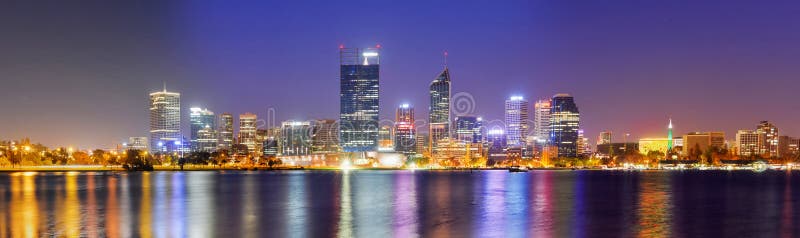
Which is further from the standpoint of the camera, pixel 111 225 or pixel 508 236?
pixel 111 225

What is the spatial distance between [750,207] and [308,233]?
127ft

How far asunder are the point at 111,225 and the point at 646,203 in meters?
41.1

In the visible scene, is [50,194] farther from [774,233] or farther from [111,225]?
[774,233]

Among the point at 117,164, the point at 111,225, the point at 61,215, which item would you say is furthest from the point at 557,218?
the point at 117,164

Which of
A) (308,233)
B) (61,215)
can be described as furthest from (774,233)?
(61,215)

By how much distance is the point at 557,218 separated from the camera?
44094 mm

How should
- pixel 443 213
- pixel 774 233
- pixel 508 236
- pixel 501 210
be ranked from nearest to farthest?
1. pixel 508 236
2. pixel 774 233
3. pixel 443 213
4. pixel 501 210

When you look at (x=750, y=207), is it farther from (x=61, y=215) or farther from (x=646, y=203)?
(x=61, y=215)

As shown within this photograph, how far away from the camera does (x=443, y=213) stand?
46344mm

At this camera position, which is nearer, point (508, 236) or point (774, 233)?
point (508, 236)

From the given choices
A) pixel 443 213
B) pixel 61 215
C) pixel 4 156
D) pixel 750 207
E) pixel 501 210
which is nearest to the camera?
pixel 61 215

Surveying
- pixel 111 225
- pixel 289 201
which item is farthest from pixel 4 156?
pixel 111 225

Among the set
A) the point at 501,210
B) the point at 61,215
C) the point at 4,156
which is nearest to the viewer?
the point at 61,215

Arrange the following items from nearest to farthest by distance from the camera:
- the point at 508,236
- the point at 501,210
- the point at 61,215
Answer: the point at 508,236 < the point at 61,215 < the point at 501,210
